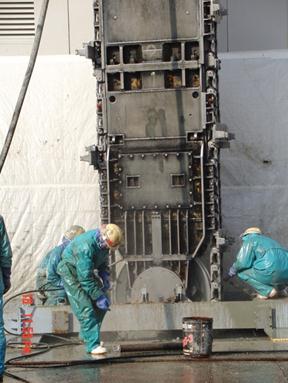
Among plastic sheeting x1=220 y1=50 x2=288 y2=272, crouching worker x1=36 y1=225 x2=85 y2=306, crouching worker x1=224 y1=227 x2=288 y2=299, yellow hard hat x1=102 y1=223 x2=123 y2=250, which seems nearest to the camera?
yellow hard hat x1=102 y1=223 x2=123 y2=250

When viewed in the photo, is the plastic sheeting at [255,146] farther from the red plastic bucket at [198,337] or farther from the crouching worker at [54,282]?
the red plastic bucket at [198,337]

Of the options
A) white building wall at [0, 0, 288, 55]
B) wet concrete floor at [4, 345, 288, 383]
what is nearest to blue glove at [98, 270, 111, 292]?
wet concrete floor at [4, 345, 288, 383]

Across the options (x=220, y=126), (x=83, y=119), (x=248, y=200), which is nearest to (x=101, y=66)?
(x=220, y=126)

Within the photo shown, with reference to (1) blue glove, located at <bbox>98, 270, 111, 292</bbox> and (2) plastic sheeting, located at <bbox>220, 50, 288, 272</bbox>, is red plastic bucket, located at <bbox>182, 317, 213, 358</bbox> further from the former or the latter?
(2) plastic sheeting, located at <bbox>220, 50, 288, 272</bbox>

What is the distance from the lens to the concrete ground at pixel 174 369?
296 inches

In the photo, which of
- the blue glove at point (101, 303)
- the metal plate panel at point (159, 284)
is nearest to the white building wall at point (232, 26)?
the metal plate panel at point (159, 284)

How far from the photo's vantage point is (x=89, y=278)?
8359mm

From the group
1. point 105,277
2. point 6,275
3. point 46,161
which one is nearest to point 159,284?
point 105,277

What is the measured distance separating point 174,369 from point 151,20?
4247mm

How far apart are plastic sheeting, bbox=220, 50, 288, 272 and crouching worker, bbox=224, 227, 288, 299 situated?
2.09 m

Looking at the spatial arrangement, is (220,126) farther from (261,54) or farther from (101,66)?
(261,54)

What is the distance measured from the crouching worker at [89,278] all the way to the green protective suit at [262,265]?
2245mm

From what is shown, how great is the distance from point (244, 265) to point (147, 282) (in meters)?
1.21

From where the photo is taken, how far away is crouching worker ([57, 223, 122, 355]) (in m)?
8.35
